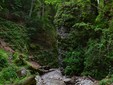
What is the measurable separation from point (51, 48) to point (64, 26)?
7882mm

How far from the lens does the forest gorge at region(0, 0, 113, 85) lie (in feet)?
44.2

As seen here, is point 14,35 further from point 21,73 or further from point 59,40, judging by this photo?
point 21,73

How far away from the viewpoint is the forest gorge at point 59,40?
13473 millimetres

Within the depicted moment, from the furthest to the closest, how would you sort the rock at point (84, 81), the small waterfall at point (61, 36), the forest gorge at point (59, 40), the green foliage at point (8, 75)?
the small waterfall at point (61, 36) < the forest gorge at point (59, 40) < the rock at point (84, 81) < the green foliage at point (8, 75)

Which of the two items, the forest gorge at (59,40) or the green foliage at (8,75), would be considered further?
the forest gorge at (59,40)

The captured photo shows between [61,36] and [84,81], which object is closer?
[84,81]

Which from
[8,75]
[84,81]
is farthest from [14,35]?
[8,75]

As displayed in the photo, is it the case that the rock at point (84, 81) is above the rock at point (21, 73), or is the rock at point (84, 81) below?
below

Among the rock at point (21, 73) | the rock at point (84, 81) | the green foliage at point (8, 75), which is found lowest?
the rock at point (84, 81)

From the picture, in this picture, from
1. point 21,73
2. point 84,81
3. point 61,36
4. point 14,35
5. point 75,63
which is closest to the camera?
point 21,73

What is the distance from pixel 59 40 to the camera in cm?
1880

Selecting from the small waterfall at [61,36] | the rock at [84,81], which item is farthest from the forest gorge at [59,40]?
the rock at [84,81]

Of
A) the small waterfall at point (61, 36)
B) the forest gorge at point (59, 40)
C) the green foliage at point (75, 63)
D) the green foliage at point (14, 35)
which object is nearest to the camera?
the forest gorge at point (59, 40)

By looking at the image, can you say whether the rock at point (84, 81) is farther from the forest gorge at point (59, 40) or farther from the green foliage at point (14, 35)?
the green foliage at point (14, 35)
